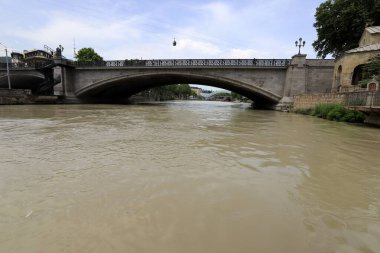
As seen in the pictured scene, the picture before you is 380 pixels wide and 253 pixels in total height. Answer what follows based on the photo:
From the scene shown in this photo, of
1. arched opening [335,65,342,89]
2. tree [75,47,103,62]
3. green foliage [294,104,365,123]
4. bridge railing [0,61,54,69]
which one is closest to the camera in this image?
green foliage [294,104,365,123]

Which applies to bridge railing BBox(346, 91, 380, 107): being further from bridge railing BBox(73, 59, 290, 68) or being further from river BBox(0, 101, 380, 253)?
bridge railing BBox(73, 59, 290, 68)

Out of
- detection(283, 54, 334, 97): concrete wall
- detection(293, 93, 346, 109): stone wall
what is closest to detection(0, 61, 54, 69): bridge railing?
detection(283, 54, 334, 97): concrete wall

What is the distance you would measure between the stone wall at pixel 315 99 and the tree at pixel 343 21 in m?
11.0

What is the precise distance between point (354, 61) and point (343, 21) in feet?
31.7

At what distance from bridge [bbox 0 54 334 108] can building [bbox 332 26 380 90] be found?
2831mm

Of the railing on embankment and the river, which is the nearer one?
the river

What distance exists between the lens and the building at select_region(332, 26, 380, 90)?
18.1 meters

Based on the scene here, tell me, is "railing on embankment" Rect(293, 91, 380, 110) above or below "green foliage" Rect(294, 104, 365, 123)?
above

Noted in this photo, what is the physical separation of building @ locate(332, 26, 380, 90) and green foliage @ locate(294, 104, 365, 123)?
17.0 feet

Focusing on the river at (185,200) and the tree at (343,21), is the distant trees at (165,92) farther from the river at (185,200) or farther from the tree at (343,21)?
the river at (185,200)

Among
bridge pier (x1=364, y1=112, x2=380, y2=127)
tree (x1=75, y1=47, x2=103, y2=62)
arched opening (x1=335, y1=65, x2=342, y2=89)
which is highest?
tree (x1=75, y1=47, x2=103, y2=62)

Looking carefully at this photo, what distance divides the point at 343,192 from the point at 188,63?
24.8 metres

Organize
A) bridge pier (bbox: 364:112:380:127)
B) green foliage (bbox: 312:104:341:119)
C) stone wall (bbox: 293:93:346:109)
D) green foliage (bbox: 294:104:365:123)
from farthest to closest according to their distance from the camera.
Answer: stone wall (bbox: 293:93:346:109) → green foliage (bbox: 312:104:341:119) → green foliage (bbox: 294:104:365:123) → bridge pier (bbox: 364:112:380:127)

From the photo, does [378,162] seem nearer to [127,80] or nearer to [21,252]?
[21,252]
